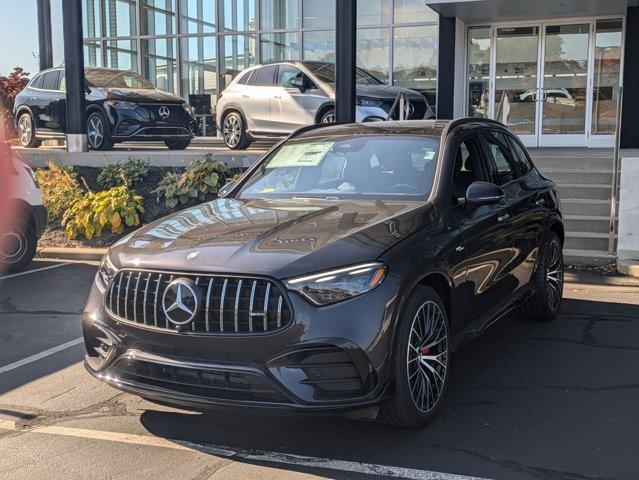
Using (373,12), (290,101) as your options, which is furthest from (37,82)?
(373,12)

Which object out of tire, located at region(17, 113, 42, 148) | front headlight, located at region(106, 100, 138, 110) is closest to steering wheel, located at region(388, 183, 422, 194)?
front headlight, located at region(106, 100, 138, 110)

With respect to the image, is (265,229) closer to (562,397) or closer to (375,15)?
(562,397)

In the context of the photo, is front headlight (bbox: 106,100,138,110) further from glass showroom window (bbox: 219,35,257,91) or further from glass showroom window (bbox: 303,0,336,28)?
glass showroom window (bbox: 219,35,257,91)

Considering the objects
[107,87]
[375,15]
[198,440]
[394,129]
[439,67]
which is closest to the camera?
[198,440]

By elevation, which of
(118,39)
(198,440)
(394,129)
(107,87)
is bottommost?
(198,440)

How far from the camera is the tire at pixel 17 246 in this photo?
344 inches

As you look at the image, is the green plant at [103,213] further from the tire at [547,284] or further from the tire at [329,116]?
the tire at [547,284]

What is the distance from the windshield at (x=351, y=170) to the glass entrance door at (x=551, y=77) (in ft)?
31.4

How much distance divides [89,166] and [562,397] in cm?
987

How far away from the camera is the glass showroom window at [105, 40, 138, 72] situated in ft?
76.0

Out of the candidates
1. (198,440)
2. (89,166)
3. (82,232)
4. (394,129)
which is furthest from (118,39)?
(198,440)

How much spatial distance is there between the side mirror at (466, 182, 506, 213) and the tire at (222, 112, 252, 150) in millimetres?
10496

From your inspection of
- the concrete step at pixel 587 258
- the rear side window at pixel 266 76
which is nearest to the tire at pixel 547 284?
the concrete step at pixel 587 258

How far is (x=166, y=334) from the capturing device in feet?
11.7
